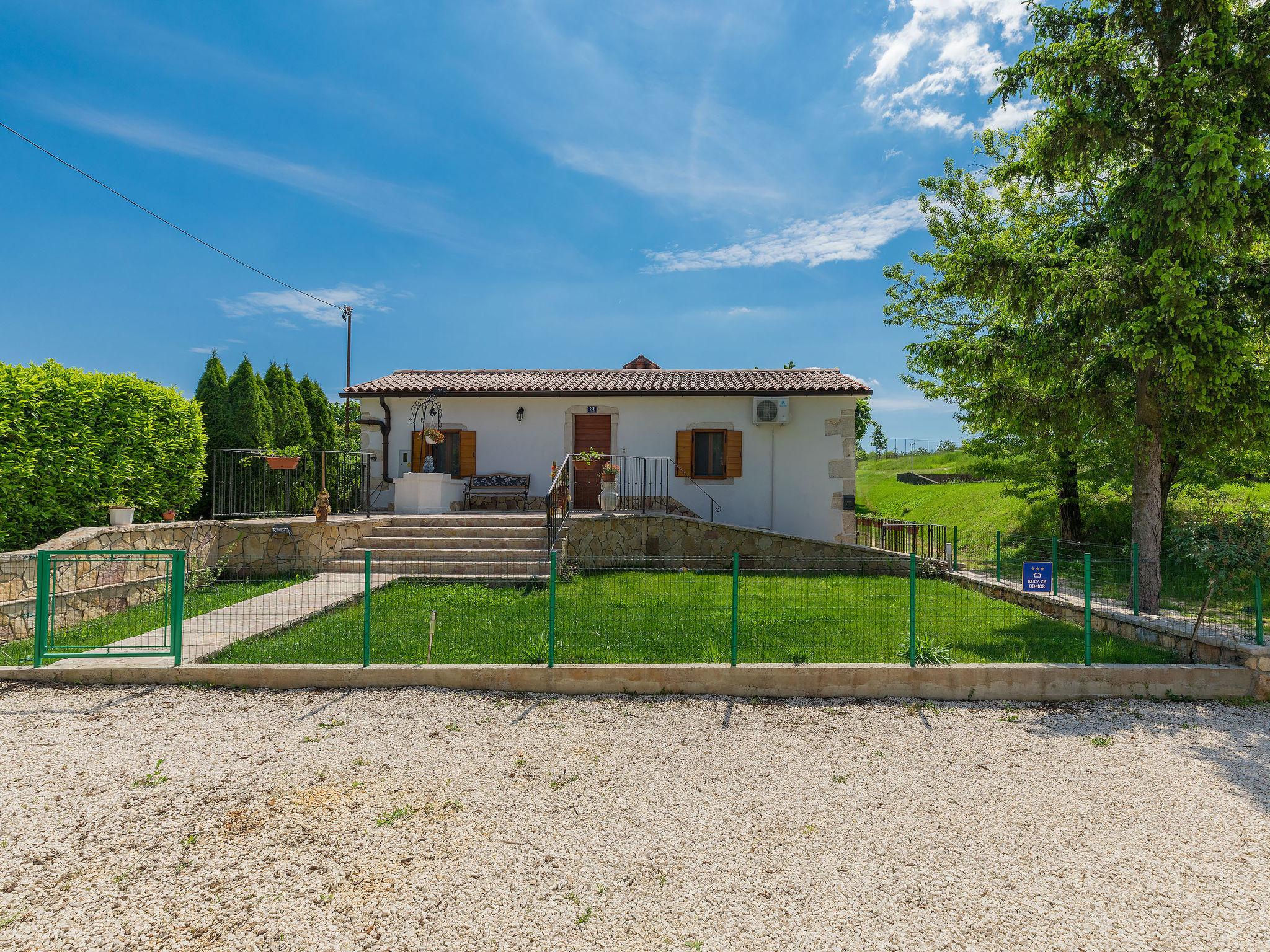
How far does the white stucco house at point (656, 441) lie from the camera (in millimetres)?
14086

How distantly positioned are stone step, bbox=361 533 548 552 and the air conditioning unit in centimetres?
617

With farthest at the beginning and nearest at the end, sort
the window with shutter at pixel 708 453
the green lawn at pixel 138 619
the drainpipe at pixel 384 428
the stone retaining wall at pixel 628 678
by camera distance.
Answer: the drainpipe at pixel 384 428 → the window with shutter at pixel 708 453 → the green lawn at pixel 138 619 → the stone retaining wall at pixel 628 678

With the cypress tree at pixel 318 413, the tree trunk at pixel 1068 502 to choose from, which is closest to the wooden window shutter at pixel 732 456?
the tree trunk at pixel 1068 502

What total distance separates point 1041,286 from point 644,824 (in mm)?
8051

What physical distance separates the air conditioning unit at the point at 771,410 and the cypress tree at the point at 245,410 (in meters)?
12.0

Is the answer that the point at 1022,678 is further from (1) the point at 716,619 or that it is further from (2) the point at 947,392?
(2) the point at 947,392

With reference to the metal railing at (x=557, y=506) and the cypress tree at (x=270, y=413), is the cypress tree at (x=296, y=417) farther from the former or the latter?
the metal railing at (x=557, y=506)

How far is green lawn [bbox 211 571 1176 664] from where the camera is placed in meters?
5.88

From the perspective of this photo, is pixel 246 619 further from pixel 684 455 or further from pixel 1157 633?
pixel 1157 633

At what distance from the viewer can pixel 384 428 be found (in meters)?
14.8

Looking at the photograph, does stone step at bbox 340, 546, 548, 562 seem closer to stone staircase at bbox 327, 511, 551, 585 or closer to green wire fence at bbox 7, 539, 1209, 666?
stone staircase at bbox 327, 511, 551, 585

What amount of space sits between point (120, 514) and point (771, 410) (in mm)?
11774

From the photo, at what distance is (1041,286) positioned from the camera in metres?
7.71

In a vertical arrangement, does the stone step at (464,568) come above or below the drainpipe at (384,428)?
below
